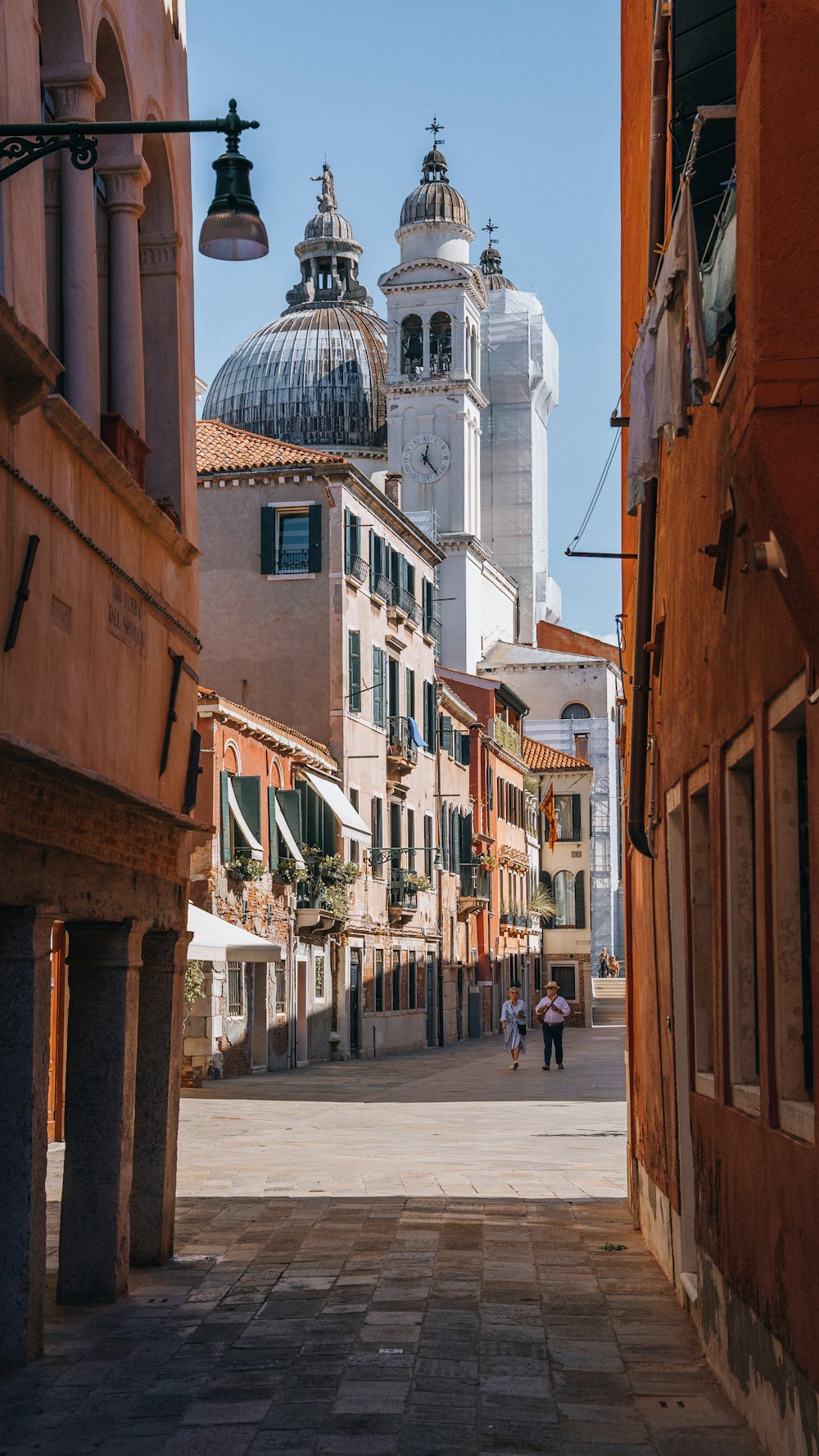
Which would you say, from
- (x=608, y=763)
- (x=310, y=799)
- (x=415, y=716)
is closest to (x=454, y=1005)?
(x=415, y=716)

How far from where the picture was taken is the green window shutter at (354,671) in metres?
37.6

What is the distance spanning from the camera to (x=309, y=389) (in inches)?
3147

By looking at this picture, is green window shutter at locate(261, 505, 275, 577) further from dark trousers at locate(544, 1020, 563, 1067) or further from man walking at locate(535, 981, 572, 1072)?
dark trousers at locate(544, 1020, 563, 1067)

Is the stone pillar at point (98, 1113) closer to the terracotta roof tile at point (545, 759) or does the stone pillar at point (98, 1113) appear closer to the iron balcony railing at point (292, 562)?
the iron balcony railing at point (292, 562)

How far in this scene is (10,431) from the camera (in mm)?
7352

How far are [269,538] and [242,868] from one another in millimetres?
11137

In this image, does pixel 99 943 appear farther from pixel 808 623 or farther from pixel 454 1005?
pixel 454 1005

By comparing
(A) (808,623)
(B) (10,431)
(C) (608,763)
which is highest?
(C) (608,763)

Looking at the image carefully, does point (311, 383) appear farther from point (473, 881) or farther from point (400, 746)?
point (400, 746)

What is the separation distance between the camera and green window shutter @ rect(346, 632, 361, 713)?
37.6 metres

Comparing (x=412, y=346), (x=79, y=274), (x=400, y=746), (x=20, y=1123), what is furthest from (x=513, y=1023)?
(x=412, y=346)

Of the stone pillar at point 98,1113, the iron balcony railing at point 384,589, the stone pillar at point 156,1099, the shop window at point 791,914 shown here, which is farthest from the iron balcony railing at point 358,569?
the shop window at point 791,914

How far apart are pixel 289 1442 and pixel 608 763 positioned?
217 feet

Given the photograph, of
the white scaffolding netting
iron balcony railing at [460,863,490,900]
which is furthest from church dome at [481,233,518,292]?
iron balcony railing at [460,863,490,900]
